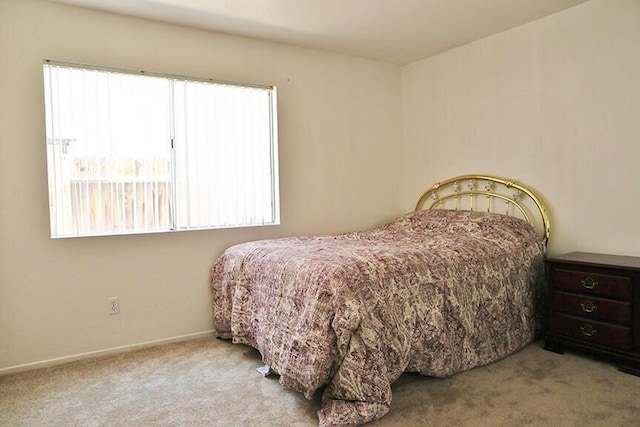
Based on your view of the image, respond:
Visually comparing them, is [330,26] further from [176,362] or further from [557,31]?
[176,362]

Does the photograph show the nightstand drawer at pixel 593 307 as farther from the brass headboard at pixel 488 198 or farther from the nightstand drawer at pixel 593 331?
the brass headboard at pixel 488 198

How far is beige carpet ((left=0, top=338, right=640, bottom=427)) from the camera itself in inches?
78.1

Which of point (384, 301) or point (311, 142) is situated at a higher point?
point (311, 142)

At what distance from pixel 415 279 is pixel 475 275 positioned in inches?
20.0

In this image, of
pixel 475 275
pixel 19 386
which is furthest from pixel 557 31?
pixel 19 386

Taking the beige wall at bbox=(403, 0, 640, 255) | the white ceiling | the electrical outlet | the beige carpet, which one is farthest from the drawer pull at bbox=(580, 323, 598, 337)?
the electrical outlet

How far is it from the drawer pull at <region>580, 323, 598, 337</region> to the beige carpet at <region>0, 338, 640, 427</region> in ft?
0.56

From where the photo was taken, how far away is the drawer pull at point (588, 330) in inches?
101

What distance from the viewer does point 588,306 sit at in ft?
8.46

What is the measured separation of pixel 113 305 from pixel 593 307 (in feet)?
10.2

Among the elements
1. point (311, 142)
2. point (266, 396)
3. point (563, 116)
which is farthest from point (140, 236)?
point (563, 116)

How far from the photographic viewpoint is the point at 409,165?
434 cm

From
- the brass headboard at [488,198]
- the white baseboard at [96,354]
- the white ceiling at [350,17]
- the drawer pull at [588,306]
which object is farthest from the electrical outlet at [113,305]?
the drawer pull at [588,306]

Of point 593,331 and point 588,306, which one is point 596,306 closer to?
point 588,306
